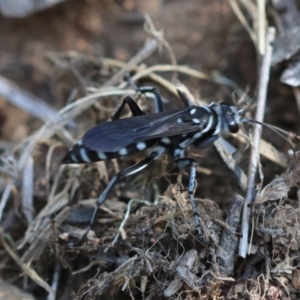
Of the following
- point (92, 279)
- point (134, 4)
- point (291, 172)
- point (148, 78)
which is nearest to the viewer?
point (92, 279)

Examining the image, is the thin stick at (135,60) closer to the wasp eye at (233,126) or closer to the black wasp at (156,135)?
the black wasp at (156,135)

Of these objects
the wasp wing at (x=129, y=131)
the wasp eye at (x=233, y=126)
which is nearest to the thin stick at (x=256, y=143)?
the wasp eye at (x=233, y=126)

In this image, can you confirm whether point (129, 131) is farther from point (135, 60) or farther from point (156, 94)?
point (135, 60)

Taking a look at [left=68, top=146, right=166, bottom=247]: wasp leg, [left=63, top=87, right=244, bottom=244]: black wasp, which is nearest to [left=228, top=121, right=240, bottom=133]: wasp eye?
[left=63, top=87, right=244, bottom=244]: black wasp

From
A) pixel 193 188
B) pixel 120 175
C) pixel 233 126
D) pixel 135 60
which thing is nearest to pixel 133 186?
pixel 120 175

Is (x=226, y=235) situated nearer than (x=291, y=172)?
Yes

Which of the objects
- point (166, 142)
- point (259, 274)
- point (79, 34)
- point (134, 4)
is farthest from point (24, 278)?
point (134, 4)

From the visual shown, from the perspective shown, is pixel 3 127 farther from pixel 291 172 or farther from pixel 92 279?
pixel 291 172
